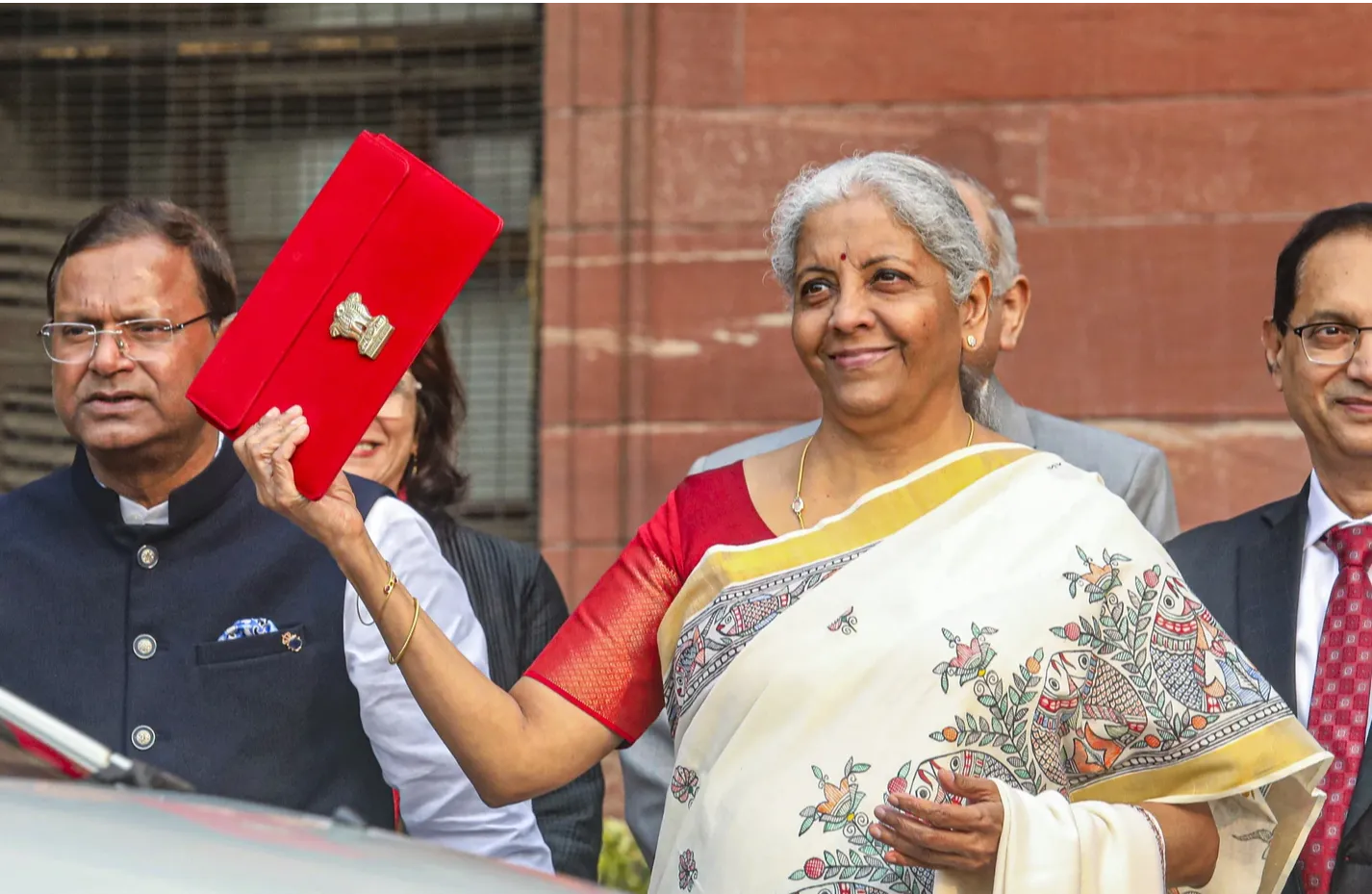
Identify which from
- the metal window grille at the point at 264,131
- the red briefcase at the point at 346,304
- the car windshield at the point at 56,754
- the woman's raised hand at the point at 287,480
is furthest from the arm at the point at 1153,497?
the metal window grille at the point at 264,131

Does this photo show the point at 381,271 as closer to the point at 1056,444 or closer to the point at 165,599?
the point at 165,599

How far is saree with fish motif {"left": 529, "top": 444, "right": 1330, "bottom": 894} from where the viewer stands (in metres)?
2.53

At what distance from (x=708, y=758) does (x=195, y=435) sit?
1.09 meters

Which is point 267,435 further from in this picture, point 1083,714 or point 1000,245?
point 1000,245

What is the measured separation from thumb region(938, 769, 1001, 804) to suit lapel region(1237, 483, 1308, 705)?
0.85 metres

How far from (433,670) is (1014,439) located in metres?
1.72

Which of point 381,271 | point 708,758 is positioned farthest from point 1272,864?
point 381,271

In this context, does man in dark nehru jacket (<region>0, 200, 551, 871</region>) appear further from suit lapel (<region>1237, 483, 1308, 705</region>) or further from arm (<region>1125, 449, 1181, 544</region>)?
arm (<region>1125, 449, 1181, 544</region>)

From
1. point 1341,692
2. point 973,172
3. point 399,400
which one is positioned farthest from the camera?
point 973,172

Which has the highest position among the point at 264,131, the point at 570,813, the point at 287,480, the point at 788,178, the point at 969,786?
the point at 264,131

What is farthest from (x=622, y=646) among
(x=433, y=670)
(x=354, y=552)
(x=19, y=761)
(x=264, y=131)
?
(x=264, y=131)

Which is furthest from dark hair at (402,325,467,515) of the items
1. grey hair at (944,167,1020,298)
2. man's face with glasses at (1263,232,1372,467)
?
man's face with glasses at (1263,232,1372,467)

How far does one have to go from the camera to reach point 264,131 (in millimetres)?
6492

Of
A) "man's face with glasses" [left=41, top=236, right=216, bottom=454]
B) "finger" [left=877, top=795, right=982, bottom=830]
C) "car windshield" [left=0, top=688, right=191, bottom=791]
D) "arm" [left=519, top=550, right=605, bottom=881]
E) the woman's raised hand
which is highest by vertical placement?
"man's face with glasses" [left=41, top=236, right=216, bottom=454]
